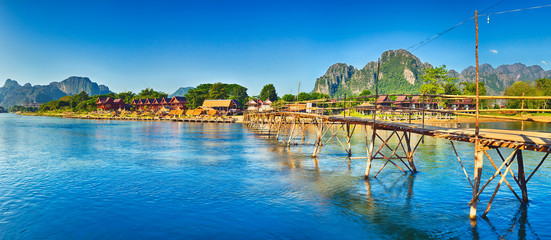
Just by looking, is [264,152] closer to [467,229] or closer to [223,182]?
[223,182]

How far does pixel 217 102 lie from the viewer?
110625mm

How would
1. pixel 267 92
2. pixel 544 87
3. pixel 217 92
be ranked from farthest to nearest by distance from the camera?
1. pixel 267 92
2. pixel 217 92
3. pixel 544 87

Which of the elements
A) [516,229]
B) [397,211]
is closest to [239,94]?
[397,211]

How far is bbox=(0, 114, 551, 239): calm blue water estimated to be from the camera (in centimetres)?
1189

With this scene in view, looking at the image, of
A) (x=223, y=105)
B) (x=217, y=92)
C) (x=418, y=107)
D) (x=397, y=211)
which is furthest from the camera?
(x=217, y=92)

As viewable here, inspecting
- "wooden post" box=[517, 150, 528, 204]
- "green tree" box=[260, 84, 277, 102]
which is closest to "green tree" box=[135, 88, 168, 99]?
"green tree" box=[260, 84, 277, 102]

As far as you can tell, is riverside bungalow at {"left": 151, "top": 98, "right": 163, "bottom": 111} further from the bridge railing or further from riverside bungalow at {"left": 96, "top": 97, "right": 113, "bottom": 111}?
the bridge railing

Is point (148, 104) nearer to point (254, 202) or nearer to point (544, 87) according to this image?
point (254, 202)

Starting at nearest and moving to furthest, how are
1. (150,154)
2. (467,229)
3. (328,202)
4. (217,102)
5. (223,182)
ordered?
(467,229) < (328,202) < (223,182) < (150,154) < (217,102)

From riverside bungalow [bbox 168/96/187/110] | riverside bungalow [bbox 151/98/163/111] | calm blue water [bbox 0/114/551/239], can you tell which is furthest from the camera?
riverside bungalow [bbox 151/98/163/111]

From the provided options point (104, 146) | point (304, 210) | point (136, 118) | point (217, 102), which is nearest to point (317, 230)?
point (304, 210)

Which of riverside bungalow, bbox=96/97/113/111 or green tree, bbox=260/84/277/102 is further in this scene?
riverside bungalow, bbox=96/97/113/111

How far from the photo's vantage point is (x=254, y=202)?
49.7 feet

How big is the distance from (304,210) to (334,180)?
573cm
